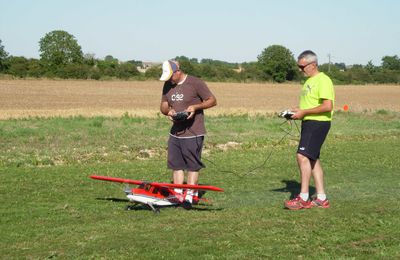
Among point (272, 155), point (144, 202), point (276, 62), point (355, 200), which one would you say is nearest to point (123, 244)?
point (144, 202)

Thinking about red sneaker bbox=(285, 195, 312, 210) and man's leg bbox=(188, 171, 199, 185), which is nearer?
red sneaker bbox=(285, 195, 312, 210)

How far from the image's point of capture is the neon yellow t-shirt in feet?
24.7

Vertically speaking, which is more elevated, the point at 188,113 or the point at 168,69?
the point at 168,69

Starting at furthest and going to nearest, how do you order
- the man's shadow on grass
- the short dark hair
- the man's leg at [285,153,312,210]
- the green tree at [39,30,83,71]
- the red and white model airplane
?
1. the green tree at [39,30,83,71]
2. the man's shadow on grass
3. the man's leg at [285,153,312,210]
4. the short dark hair
5. the red and white model airplane

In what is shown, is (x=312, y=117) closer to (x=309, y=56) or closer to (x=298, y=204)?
(x=309, y=56)

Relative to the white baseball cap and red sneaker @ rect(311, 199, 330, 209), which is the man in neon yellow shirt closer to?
red sneaker @ rect(311, 199, 330, 209)

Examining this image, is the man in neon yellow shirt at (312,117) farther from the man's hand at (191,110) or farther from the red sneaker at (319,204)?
the man's hand at (191,110)

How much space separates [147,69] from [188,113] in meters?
75.8

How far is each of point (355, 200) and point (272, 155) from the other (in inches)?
220

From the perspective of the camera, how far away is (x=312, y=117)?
7727mm

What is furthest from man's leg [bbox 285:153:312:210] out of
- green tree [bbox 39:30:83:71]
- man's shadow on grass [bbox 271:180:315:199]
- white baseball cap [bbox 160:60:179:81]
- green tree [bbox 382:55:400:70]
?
green tree [bbox 382:55:400:70]

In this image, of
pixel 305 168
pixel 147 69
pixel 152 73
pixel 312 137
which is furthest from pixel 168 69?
pixel 147 69

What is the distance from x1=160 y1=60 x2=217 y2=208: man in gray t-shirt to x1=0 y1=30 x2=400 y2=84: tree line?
5965 cm

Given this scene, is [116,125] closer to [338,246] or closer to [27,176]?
[27,176]
